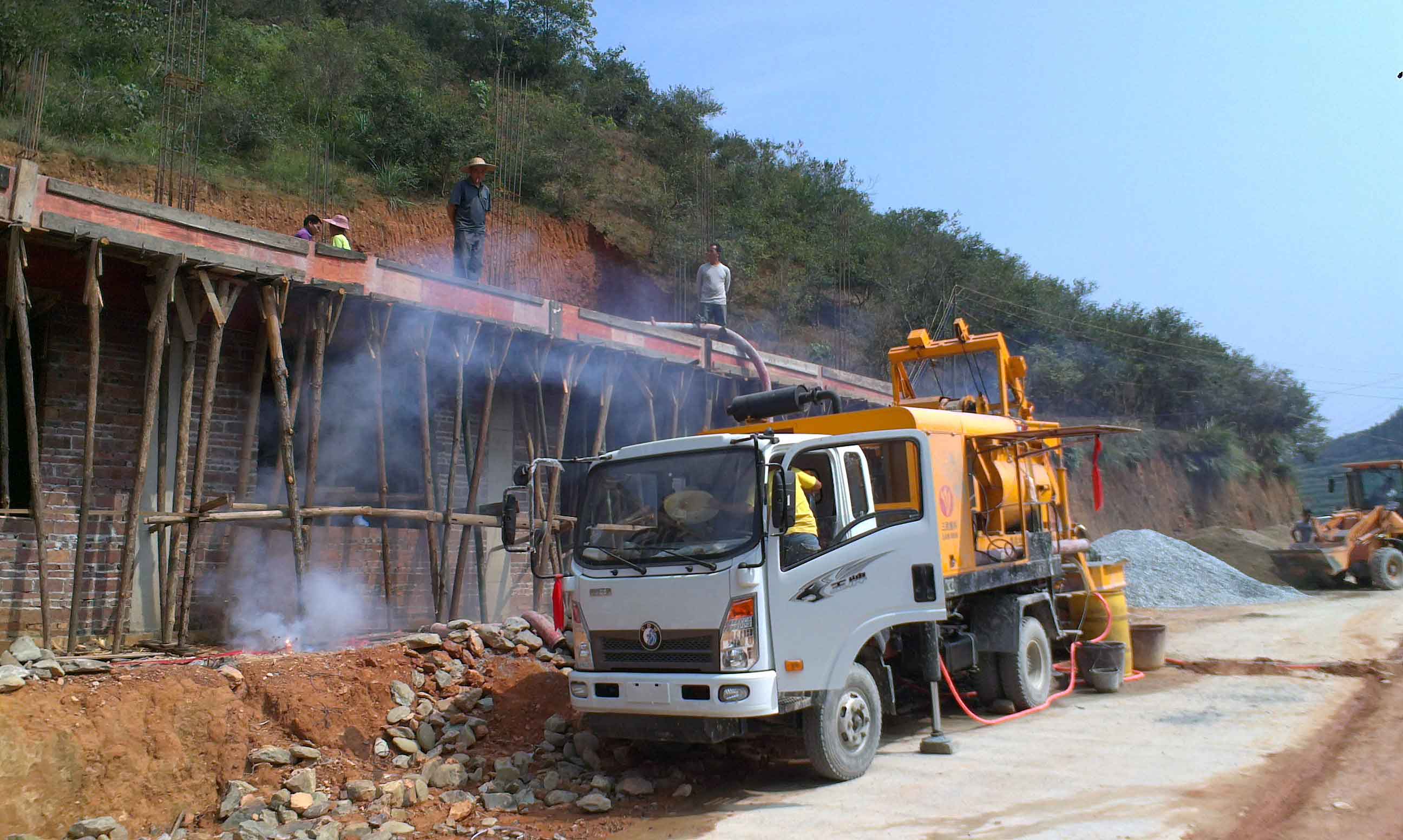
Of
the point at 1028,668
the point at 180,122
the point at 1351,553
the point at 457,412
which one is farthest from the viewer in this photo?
the point at 180,122

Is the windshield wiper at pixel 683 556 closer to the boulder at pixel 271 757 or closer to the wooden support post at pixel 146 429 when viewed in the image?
the boulder at pixel 271 757

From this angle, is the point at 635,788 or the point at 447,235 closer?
the point at 635,788

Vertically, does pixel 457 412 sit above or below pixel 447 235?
below

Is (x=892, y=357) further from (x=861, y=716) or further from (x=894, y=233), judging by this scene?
(x=894, y=233)

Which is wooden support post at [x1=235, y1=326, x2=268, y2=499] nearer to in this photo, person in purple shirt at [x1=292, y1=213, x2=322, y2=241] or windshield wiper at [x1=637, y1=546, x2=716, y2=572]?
person in purple shirt at [x1=292, y1=213, x2=322, y2=241]

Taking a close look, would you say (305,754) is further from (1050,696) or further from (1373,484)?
(1373,484)

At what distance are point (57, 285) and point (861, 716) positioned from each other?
7.96 metres

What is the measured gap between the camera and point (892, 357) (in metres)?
10.9

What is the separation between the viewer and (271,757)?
253 inches

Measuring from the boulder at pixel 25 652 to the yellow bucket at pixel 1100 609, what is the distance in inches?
361

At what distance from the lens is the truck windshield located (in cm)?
602

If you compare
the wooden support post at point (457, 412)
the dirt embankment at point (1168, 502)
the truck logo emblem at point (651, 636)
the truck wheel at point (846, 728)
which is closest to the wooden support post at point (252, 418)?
the wooden support post at point (457, 412)

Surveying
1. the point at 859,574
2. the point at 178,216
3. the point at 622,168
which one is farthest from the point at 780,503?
the point at 622,168

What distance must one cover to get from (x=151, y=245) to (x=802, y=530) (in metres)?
5.62
